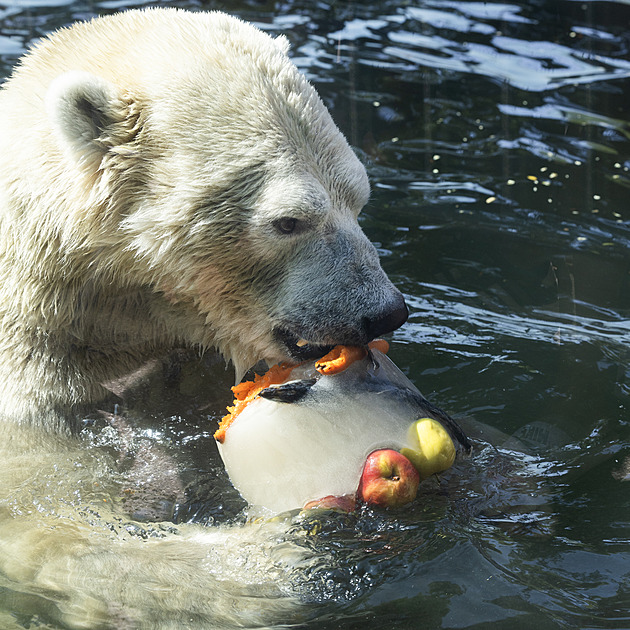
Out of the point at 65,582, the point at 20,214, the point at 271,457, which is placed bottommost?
the point at 65,582

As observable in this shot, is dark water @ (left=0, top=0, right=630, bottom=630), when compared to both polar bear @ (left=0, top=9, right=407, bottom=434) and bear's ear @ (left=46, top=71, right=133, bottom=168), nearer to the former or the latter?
polar bear @ (left=0, top=9, right=407, bottom=434)

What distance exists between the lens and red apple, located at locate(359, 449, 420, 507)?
2615mm

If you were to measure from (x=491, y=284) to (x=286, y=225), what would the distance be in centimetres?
235

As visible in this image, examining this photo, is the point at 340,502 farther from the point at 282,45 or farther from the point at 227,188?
the point at 282,45

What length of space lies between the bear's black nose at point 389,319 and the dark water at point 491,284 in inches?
23.3

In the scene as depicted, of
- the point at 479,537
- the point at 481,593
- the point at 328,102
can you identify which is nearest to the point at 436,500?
the point at 479,537

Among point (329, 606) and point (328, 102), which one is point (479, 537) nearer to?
point (329, 606)

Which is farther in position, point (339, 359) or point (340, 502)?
point (339, 359)

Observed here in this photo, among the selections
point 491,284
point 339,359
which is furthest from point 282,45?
point 491,284

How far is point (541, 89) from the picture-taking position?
7.32 metres

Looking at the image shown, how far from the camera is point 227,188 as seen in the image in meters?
2.95

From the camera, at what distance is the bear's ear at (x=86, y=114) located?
2.76 metres

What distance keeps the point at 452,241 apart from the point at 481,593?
10.1 ft

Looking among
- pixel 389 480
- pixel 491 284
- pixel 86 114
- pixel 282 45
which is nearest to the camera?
pixel 389 480
